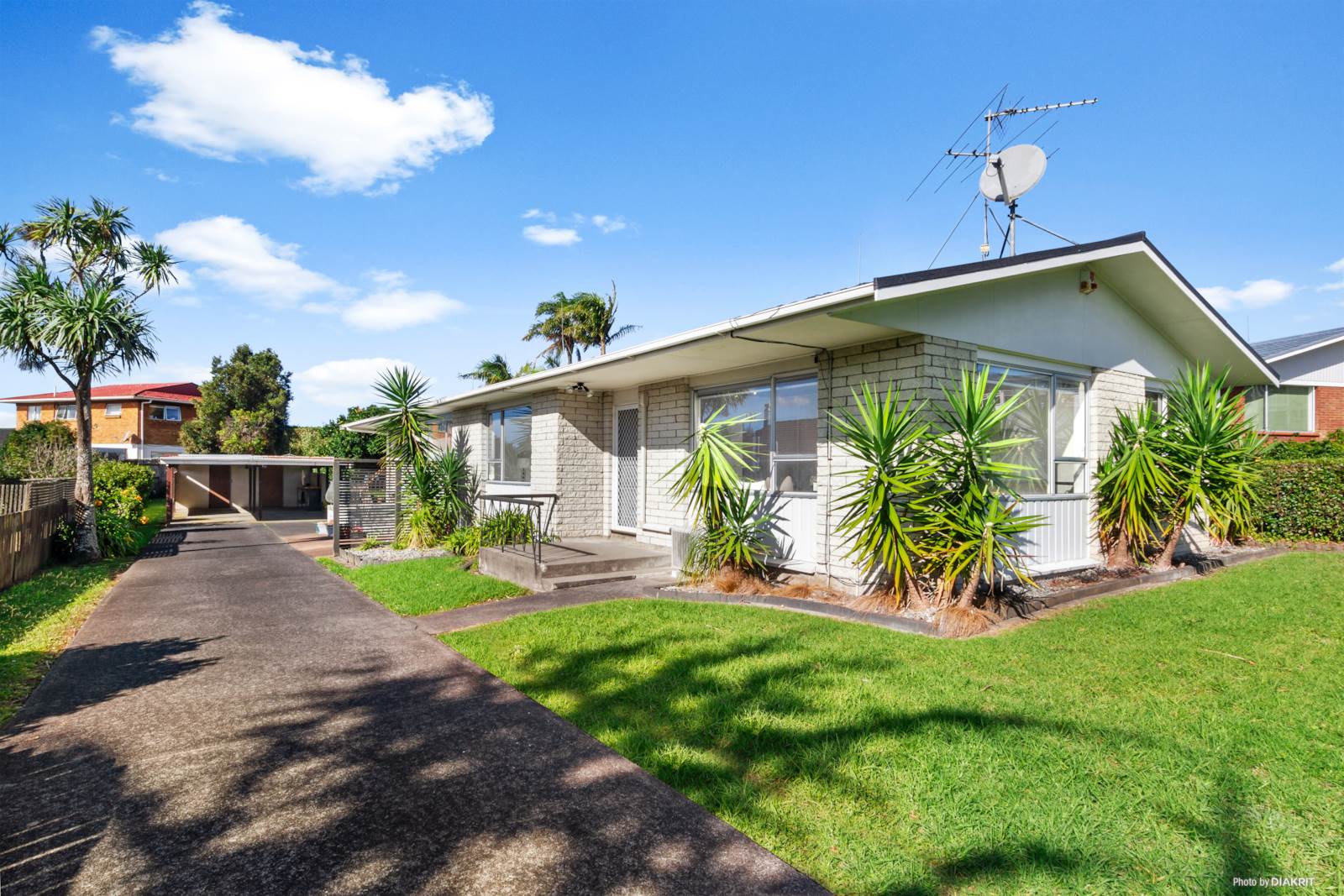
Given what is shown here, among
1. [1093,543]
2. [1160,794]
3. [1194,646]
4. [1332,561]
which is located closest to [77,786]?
[1160,794]

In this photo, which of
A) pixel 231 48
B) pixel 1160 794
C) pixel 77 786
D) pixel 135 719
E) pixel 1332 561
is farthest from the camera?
pixel 1332 561

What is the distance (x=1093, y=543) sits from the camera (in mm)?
9133

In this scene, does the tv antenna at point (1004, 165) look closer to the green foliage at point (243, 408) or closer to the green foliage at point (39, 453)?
the green foliage at point (39, 453)

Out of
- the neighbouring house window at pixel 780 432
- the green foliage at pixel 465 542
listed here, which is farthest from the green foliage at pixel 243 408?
the neighbouring house window at pixel 780 432

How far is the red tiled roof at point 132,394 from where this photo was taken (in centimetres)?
3466

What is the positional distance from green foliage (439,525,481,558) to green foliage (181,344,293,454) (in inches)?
1100

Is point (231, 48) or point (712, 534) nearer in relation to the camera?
point (712, 534)

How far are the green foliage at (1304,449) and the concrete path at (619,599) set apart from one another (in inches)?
454

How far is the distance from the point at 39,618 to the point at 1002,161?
12973 millimetres

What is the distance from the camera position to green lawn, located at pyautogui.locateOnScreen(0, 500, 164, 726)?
17.1 feet

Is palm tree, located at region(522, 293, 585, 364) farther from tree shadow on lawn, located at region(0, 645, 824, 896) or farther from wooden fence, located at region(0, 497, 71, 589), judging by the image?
tree shadow on lawn, located at region(0, 645, 824, 896)

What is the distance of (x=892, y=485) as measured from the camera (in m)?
6.23

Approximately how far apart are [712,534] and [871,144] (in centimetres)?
920

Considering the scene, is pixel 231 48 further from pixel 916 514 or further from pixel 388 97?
pixel 916 514
